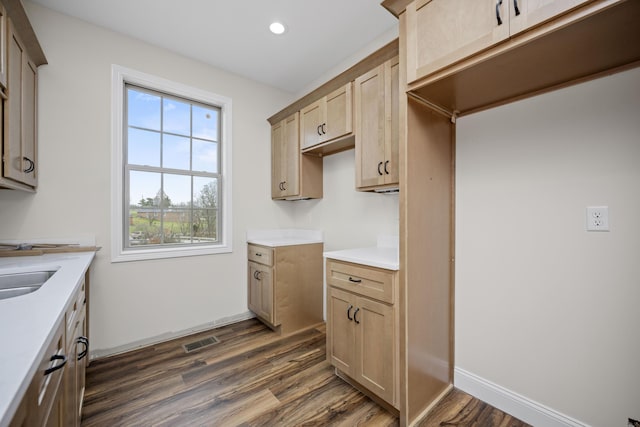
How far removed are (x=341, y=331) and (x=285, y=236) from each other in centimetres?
170

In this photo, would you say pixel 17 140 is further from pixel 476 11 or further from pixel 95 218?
pixel 476 11

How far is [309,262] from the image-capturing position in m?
2.87

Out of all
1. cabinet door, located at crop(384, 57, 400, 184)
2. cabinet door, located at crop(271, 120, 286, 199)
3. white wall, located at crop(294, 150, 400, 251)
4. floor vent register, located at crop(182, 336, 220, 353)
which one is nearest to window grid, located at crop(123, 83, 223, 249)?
cabinet door, located at crop(271, 120, 286, 199)

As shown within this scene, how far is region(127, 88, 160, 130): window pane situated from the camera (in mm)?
2539

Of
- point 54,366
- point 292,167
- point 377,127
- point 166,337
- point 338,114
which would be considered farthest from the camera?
point 292,167

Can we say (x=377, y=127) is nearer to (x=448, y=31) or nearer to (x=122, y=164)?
(x=448, y=31)

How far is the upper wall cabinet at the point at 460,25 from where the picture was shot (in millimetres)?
1059

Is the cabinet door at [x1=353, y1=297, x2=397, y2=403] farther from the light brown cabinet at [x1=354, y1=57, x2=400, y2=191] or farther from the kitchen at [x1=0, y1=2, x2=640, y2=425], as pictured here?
the light brown cabinet at [x1=354, y1=57, x2=400, y2=191]

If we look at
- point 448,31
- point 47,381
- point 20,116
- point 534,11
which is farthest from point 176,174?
point 534,11

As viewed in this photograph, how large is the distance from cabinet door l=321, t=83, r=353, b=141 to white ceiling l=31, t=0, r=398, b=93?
58 centimetres

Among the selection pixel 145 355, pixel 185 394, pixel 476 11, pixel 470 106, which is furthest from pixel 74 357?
pixel 470 106

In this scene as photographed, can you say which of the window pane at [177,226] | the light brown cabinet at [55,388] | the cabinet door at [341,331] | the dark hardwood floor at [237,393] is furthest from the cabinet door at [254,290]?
the light brown cabinet at [55,388]

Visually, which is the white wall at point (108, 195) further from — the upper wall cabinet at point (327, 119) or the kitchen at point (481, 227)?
the upper wall cabinet at point (327, 119)

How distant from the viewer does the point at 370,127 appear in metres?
Answer: 2.01
